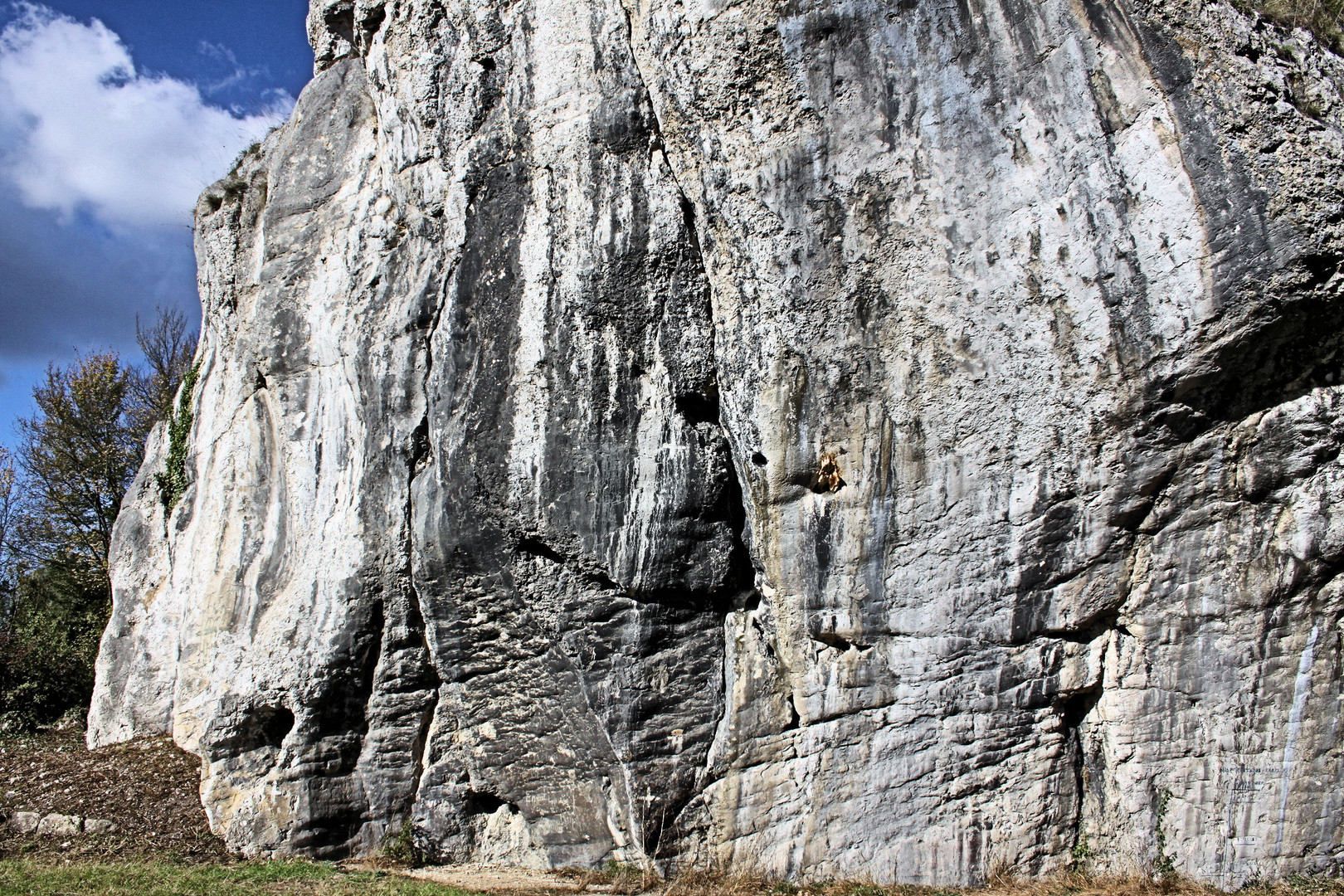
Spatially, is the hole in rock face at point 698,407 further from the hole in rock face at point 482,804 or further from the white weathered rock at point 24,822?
A: the white weathered rock at point 24,822

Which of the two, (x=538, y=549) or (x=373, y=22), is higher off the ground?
(x=373, y=22)

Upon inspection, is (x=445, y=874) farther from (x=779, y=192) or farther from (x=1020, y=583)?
(x=779, y=192)

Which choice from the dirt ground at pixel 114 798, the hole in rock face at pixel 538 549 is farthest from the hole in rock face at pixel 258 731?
the hole in rock face at pixel 538 549

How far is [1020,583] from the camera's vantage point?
A: 259 inches

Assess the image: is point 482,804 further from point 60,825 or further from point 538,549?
point 60,825

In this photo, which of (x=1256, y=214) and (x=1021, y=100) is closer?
(x=1256, y=214)

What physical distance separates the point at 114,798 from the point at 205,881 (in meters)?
2.63

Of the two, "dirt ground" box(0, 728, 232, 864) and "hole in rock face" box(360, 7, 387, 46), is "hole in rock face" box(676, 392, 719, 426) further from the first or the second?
"dirt ground" box(0, 728, 232, 864)

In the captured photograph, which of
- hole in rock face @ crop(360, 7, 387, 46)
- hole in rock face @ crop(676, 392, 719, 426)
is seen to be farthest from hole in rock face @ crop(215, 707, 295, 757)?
hole in rock face @ crop(360, 7, 387, 46)

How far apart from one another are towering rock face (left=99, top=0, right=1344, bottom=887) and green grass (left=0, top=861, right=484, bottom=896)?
1.79ft

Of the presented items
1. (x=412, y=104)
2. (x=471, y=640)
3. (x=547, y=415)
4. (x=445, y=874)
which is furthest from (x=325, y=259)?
(x=445, y=874)

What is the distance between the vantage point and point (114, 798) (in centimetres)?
871

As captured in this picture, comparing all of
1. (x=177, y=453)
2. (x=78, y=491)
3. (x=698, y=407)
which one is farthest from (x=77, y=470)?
(x=698, y=407)

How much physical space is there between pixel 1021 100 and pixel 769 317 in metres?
2.47
